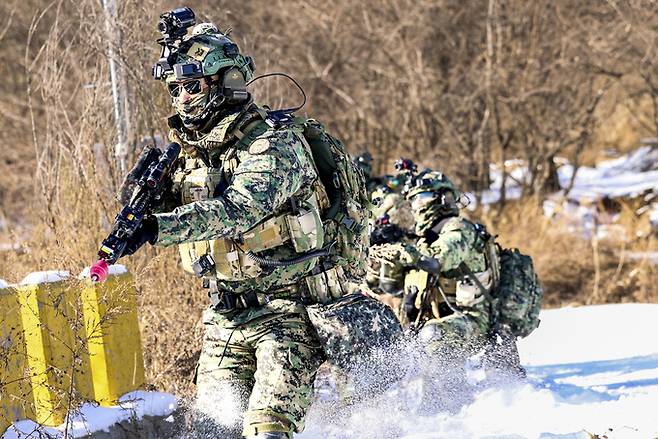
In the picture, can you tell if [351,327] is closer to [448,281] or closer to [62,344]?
[62,344]

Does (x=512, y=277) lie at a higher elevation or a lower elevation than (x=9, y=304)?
lower

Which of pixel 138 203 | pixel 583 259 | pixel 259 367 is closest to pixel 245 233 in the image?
pixel 138 203

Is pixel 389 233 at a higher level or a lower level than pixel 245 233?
lower

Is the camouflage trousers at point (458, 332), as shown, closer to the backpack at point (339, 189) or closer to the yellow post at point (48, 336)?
the backpack at point (339, 189)

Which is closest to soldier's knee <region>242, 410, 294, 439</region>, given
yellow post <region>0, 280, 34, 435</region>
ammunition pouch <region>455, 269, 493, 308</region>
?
yellow post <region>0, 280, 34, 435</region>

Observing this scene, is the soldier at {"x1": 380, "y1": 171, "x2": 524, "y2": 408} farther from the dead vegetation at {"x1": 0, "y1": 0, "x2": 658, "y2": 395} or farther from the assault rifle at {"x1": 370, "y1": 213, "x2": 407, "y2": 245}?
the dead vegetation at {"x1": 0, "y1": 0, "x2": 658, "y2": 395}

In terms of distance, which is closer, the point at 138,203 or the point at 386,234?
the point at 138,203

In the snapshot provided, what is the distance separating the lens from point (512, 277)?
7.79 metres

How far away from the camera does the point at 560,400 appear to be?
269 inches

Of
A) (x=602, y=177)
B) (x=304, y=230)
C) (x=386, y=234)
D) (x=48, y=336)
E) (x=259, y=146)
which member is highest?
(x=259, y=146)

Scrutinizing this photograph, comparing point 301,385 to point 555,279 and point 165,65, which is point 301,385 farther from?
point 555,279

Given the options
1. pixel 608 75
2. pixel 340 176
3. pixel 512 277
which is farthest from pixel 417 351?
pixel 608 75

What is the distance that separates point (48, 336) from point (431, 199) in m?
3.32

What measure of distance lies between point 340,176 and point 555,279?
1057cm
